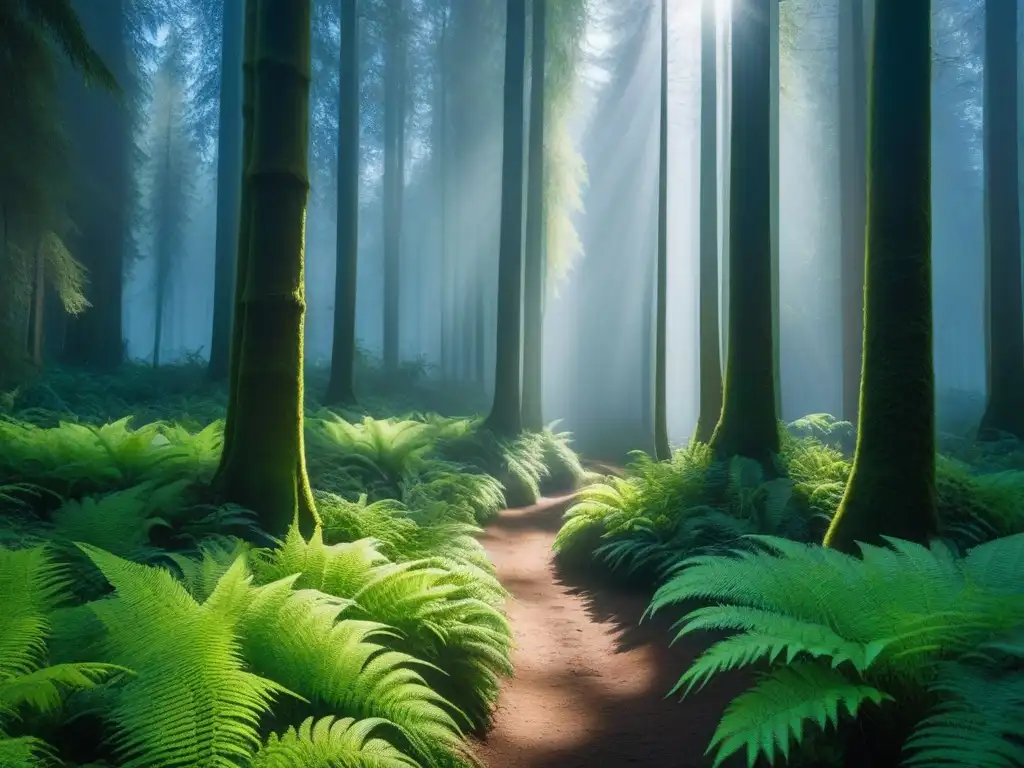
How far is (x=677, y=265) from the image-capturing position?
5772cm

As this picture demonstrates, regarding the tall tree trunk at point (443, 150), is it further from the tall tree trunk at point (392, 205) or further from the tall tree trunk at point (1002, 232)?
the tall tree trunk at point (1002, 232)

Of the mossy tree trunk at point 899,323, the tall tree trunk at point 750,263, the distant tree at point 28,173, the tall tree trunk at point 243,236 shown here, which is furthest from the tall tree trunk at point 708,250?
the distant tree at point 28,173

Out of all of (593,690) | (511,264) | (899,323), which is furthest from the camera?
(511,264)

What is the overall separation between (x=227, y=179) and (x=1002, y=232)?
60.3 feet

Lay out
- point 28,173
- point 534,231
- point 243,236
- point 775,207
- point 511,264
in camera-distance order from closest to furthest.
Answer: point 243,236 < point 28,173 < point 511,264 < point 775,207 < point 534,231

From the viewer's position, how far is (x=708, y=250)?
1351 cm

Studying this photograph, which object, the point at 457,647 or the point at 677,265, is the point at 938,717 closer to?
the point at 457,647

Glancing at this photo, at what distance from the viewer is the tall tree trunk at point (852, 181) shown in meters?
14.8

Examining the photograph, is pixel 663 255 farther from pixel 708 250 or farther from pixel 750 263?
pixel 750 263

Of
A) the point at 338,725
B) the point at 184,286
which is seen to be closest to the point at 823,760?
the point at 338,725

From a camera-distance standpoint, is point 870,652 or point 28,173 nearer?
point 870,652

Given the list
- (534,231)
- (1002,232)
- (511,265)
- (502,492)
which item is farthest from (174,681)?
(1002,232)

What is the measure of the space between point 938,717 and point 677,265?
5804 centimetres

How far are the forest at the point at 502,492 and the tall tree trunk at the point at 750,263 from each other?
0.04m
